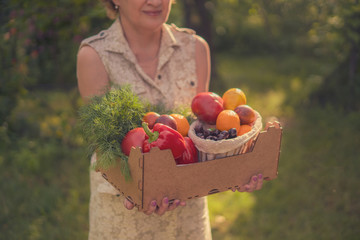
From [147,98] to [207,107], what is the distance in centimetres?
43

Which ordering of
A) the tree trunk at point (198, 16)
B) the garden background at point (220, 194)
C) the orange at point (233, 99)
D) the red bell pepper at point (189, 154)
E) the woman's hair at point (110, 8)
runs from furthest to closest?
the tree trunk at point (198, 16) → the garden background at point (220, 194) → the woman's hair at point (110, 8) → the orange at point (233, 99) → the red bell pepper at point (189, 154)

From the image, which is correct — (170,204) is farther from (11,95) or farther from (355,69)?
(355,69)

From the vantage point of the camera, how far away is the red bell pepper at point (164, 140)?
1722 mm

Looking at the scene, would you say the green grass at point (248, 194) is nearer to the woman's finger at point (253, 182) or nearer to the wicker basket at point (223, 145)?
the woman's finger at point (253, 182)

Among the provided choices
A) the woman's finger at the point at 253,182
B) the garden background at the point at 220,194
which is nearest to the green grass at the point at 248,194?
the garden background at the point at 220,194

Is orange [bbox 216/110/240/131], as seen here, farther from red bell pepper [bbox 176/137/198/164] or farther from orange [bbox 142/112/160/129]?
orange [bbox 142/112/160/129]

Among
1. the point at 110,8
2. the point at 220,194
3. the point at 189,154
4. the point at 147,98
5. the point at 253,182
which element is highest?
the point at 110,8

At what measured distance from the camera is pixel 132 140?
1.79 meters

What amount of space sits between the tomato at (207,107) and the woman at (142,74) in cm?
28

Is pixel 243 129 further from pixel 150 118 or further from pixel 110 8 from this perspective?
pixel 110 8

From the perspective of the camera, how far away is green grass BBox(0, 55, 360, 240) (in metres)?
3.90

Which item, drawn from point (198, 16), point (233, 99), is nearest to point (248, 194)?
point (233, 99)

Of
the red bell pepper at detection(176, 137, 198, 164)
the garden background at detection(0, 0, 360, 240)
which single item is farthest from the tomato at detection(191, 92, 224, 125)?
the garden background at detection(0, 0, 360, 240)

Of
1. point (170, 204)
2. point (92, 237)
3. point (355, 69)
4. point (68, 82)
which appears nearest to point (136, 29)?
point (170, 204)
